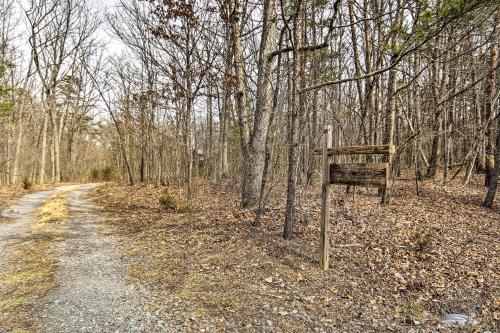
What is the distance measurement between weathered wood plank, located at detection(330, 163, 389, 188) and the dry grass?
178 inches

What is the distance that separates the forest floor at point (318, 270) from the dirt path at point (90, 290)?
11.7 inches

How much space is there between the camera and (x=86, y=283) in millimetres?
5148

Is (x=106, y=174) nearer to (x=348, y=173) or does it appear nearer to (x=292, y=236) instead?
(x=292, y=236)

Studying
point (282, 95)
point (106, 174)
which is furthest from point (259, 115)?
point (106, 174)

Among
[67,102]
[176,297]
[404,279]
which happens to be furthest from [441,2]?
[67,102]

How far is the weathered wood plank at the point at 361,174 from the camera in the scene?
14.9ft

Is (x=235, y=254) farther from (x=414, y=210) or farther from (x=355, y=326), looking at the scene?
(x=414, y=210)

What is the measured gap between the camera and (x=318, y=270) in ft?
17.4

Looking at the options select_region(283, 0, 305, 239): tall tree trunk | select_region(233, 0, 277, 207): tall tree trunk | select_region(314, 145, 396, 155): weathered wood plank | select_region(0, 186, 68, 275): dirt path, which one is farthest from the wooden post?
select_region(0, 186, 68, 275): dirt path

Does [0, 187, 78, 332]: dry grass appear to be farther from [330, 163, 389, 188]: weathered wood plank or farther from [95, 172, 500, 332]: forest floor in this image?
[330, 163, 389, 188]: weathered wood plank

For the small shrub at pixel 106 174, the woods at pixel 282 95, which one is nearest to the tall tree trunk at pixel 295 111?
the woods at pixel 282 95

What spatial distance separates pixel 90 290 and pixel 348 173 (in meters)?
4.33

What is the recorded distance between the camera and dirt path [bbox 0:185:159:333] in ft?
12.9

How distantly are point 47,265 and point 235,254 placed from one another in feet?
11.3
